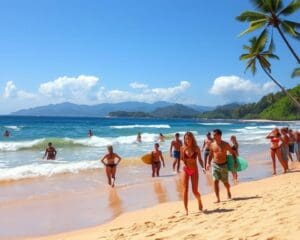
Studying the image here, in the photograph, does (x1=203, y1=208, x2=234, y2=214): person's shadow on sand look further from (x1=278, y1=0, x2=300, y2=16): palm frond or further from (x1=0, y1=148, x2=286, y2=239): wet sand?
(x1=278, y1=0, x2=300, y2=16): palm frond

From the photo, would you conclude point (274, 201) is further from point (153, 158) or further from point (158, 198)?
point (153, 158)

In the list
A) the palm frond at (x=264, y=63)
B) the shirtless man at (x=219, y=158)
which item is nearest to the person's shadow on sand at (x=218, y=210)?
the shirtless man at (x=219, y=158)

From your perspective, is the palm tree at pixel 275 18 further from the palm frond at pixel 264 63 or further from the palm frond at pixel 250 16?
Answer: the palm frond at pixel 264 63

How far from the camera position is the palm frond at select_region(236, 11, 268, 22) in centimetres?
1969

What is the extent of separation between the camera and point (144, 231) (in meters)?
6.56

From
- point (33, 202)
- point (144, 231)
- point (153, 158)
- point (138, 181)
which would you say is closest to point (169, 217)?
point (144, 231)

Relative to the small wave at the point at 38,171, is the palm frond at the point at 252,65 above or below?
above

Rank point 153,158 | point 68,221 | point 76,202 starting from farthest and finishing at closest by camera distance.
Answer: point 153,158 < point 76,202 < point 68,221

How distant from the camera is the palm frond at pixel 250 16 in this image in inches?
775

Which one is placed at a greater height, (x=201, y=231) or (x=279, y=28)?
(x=279, y=28)

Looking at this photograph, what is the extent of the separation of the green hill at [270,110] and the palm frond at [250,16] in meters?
81.3

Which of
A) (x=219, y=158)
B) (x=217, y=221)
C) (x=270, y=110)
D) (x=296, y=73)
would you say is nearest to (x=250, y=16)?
(x=296, y=73)

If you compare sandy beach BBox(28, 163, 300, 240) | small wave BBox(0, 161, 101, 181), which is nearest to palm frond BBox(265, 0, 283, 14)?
small wave BBox(0, 161, 101, 181)

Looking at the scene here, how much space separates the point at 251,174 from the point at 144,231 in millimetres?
8406
